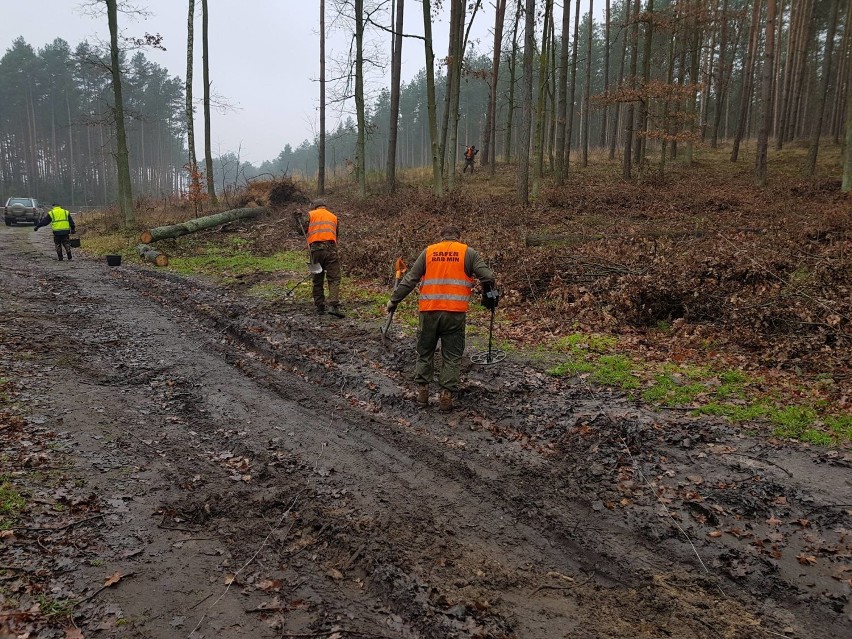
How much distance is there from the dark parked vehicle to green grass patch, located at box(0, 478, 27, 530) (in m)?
35.5

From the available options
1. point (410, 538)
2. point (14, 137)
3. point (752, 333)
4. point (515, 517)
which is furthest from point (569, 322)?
point (14, 137)

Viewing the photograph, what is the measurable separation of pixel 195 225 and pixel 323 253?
38.9 feet

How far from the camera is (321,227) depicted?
10.6m

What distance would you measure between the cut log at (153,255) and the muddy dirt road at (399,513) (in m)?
10.6

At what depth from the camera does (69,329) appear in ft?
30.1

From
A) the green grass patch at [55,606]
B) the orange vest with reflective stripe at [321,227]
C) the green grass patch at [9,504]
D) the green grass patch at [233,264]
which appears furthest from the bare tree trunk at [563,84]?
the green grass patch at [55,606]

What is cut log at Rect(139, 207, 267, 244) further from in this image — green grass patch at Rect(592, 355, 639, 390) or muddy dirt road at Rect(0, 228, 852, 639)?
green grass patch at Rect(592, 355, 639, 390)

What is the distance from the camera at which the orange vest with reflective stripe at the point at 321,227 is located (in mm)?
10579

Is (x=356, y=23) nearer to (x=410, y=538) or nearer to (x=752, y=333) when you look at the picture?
(x=752, y=333)

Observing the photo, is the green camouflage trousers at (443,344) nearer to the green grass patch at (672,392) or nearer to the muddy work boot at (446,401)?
the muddy work boot at (446,401)

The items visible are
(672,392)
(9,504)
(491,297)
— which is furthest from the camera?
(491,297)

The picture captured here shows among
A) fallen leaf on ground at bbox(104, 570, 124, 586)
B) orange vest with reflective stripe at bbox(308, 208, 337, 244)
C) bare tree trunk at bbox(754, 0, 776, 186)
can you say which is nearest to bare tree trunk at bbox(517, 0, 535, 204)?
orange vest with reflective stripe at bbox(308, 208, 337, 244)

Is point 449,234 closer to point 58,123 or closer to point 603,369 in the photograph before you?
point 603,369

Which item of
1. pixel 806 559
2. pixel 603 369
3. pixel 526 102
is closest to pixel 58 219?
pixel 526 102
